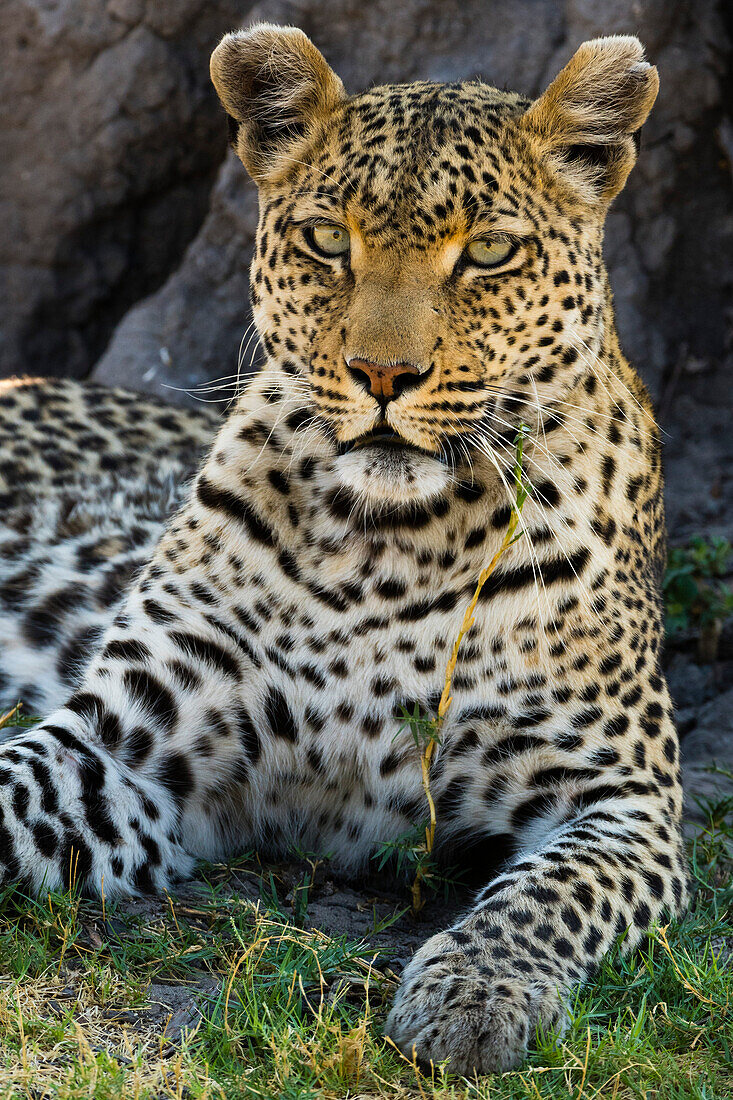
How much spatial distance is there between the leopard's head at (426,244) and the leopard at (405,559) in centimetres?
1

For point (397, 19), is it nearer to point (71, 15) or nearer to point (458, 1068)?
point (71, 15)

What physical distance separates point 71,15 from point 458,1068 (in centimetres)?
710

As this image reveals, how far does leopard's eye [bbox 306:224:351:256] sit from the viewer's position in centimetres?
419

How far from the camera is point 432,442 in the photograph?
393cm

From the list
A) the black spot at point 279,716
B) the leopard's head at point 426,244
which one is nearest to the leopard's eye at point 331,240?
the leopard's head at point 426,244

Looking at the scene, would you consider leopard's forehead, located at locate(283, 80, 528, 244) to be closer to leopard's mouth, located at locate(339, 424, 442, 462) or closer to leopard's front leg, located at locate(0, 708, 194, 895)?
leopard's mouth, located at locate(339, 424, 442, 462)

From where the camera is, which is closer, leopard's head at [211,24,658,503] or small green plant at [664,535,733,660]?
leopard's head at [211,24,658,503]

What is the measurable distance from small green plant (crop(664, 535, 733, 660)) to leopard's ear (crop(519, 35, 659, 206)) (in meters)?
3.20

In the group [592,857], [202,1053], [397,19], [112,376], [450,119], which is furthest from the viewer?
[112,376]

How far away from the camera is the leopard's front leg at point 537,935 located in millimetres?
3244

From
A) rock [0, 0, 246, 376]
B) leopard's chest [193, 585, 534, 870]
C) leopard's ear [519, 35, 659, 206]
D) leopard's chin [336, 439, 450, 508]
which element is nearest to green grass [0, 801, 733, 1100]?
leopard's chest [193, 585, 534, 870]

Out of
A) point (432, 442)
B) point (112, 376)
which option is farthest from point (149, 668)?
point (112, 376)

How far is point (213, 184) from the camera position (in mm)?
8617

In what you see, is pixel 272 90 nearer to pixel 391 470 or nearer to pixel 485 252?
pixel 485 252
